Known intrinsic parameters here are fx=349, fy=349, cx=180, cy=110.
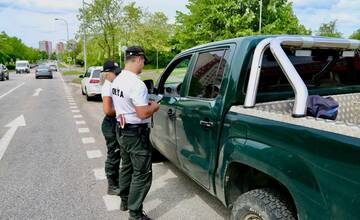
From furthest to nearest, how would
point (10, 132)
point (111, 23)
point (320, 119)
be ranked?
point (111, 23)
point (10, 132)
point (320, 119)

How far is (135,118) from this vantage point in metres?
3.20

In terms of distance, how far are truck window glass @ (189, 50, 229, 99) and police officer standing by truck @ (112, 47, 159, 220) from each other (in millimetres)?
531

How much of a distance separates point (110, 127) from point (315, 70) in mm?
2294

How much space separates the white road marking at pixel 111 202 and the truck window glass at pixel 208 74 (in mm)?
1506

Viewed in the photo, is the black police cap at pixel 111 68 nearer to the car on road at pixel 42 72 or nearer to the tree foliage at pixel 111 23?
the tree foliage at pixel 111 23

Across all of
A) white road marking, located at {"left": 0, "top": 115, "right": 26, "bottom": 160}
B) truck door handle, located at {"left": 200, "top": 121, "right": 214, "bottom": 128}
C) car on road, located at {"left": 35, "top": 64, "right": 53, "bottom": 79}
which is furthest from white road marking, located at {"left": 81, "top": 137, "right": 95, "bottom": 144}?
car on road, located at {"left": 35, "top": 64, "right": 53, "bottom": 79}

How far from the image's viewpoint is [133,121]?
3.20 metres

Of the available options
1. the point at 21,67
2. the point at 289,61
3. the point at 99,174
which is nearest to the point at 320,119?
the point at 289,61

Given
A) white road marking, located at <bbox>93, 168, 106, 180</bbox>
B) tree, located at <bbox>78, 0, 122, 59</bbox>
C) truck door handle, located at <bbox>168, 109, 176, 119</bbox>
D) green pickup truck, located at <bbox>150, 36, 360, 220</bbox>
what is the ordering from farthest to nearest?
1. tree, located at <bbox>78, 0, 122, 59</bbox>
2. white road marking, located at <bbox>93, 168, 106, 180</bbox>
3. truck door handle, located at <bbox>168, 109, 176, 119</bbox>
4. green pickup truck, located at <bbox>150, 36, 360, 220</bbox>

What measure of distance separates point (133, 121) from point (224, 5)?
35518mm

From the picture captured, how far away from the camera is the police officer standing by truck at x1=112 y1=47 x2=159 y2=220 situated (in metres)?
3.05

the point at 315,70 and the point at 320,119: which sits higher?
the point at 315,70

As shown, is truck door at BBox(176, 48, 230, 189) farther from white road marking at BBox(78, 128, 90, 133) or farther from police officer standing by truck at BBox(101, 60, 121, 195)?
white road marking at BBox(78, 128, 90, 133)

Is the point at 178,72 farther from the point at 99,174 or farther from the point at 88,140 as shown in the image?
the point at 88,140
